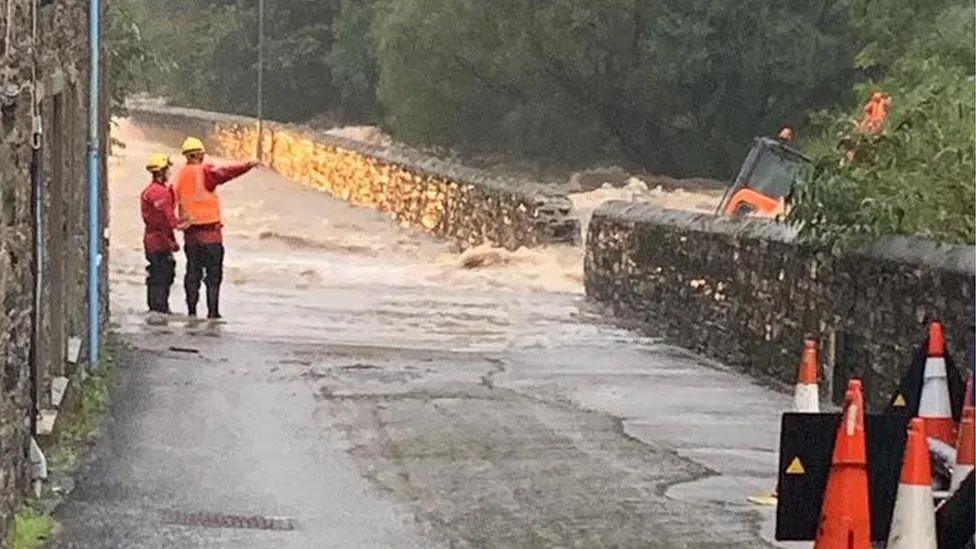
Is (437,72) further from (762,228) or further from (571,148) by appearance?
(762,228)

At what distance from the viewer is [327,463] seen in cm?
1062

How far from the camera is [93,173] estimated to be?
1372 centimetres

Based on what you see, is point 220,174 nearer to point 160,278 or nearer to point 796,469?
point 160,278

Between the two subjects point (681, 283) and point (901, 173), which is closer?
point (901, 173)

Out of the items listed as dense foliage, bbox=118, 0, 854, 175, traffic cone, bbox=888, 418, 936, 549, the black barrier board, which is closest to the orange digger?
the black barrier board

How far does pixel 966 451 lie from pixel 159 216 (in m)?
12.3

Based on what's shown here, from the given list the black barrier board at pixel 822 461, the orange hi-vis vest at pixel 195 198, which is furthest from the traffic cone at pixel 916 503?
the orange hi-vis vest at pixel 195 198

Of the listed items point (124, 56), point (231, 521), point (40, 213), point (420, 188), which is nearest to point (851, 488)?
point (231, 521)

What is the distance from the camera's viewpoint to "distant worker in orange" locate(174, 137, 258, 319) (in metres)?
18.0

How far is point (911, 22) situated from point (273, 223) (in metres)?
13.0

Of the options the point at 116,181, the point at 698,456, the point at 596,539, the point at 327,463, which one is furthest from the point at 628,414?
the point at 116,181

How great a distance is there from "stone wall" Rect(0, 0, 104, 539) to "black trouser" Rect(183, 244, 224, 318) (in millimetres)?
4356

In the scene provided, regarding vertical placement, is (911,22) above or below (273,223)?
above

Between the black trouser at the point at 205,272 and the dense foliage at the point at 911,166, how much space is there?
20.4 ft
